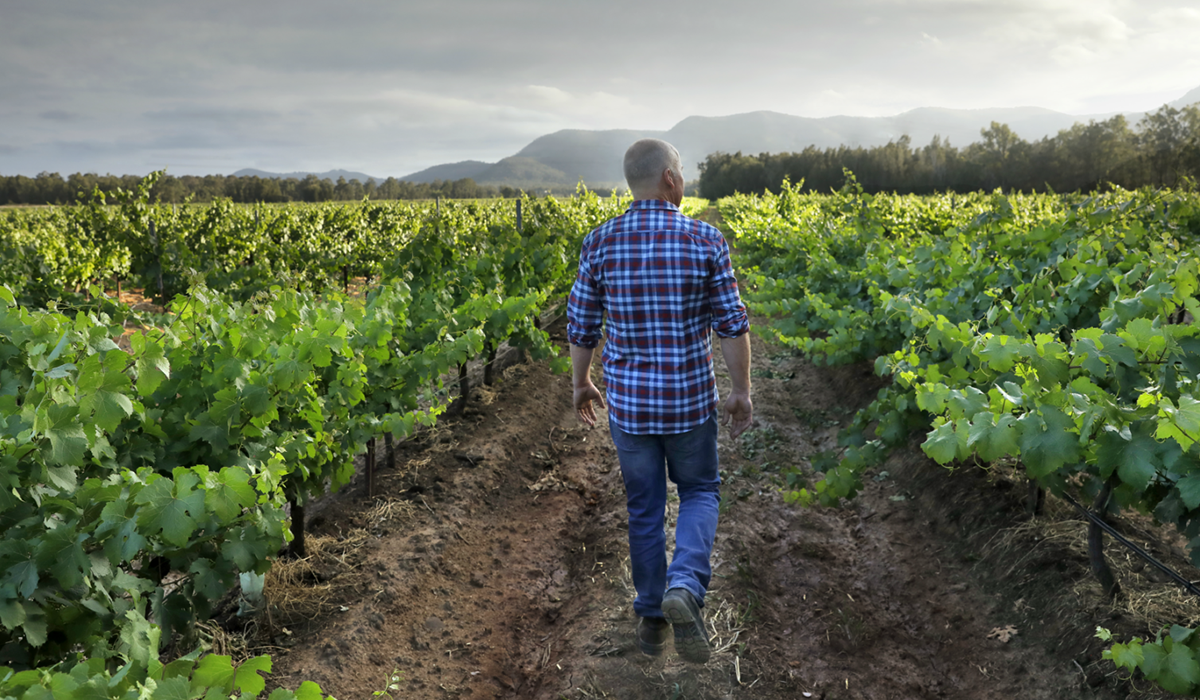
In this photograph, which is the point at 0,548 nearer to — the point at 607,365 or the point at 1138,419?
the point at 607,365

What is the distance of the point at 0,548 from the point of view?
1.76 meters

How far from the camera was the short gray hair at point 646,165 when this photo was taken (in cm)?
267

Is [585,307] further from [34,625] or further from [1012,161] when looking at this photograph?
[1012,161]

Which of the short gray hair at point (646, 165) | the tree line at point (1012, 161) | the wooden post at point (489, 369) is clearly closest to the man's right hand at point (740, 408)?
the short gray hair at point (646, 165)

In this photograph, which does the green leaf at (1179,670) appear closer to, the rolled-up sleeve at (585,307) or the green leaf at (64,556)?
the rolled-up sleeve at (585,307)

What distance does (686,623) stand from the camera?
2.52m

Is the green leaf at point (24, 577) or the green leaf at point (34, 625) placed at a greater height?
the green leaf at point (24, 577)

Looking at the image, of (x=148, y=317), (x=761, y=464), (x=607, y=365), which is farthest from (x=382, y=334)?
(x=761, y=464)

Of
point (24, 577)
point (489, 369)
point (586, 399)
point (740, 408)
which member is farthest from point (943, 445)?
point (489, 369)

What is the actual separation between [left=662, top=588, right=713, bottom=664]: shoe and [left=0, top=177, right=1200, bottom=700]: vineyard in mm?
357

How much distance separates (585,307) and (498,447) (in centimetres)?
271

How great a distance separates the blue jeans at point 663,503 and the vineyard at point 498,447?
0.48m

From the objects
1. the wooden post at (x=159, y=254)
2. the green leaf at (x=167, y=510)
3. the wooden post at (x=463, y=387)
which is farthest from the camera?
the wooden post at (x=159, y=254)

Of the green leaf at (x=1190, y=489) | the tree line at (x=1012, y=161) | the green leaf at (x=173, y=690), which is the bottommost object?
the green leaf at (x=173, y=690)
